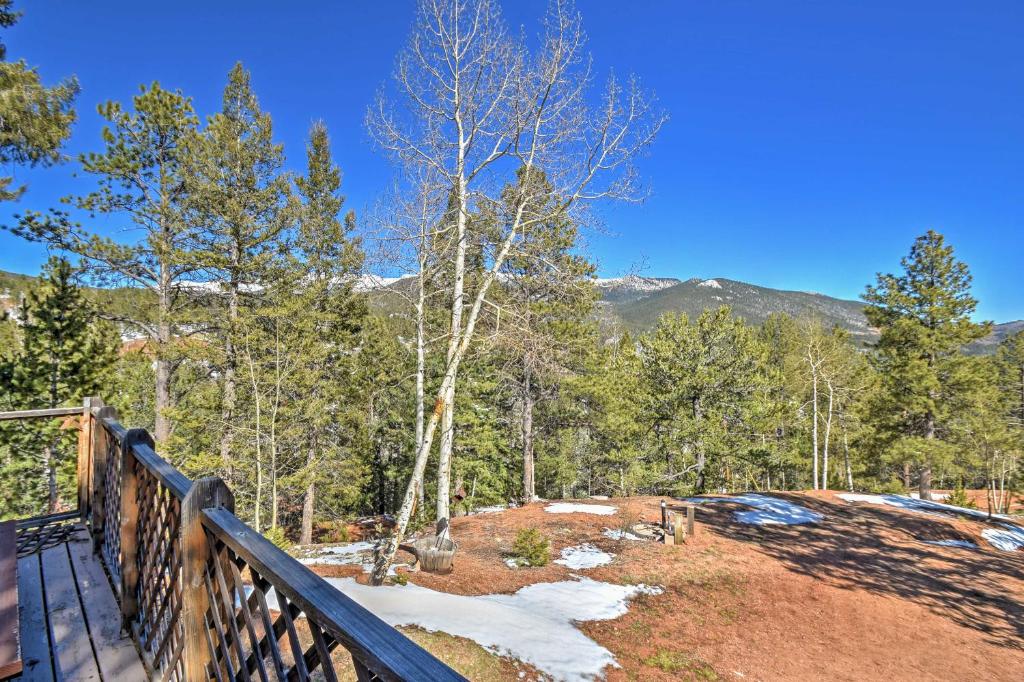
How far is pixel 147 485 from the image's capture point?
2465 millimetres

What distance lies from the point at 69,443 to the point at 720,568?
1811cm

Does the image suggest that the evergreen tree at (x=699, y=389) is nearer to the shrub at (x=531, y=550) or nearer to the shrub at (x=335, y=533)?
the shrub at (x=531, y=550)

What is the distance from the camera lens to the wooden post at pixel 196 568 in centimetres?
162

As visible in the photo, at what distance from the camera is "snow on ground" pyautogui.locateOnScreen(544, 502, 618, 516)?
13492mm

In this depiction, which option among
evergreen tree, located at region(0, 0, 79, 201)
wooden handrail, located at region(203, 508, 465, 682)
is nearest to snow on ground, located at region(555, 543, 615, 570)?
wooden handrail, located at region(203, 508, 465, 682)

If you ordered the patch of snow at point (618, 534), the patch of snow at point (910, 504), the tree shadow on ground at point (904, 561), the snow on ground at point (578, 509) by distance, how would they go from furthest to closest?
the patch of snow at point (910, 504)
the snow on ground at point (578, 509)
the patch of snow at point (618, 534)
the tree shadow on ground at point (904, 561)

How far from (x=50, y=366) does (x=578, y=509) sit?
14862 millimetres

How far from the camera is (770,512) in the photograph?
14.4 meters

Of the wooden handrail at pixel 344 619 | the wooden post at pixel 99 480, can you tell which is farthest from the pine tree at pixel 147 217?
the wooden handrail at pixel 344 619

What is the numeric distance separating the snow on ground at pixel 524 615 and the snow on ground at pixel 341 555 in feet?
4.68

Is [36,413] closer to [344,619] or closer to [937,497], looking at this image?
[344,619]

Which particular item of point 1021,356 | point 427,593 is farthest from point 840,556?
point 1021,356

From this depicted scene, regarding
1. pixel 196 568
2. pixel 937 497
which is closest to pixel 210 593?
pixel 196 568

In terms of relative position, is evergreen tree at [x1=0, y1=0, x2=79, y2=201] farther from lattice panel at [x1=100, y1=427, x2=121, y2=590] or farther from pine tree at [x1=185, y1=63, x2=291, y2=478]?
lattice panel at [x1=100, y1=427, x2=121, y2=590]
